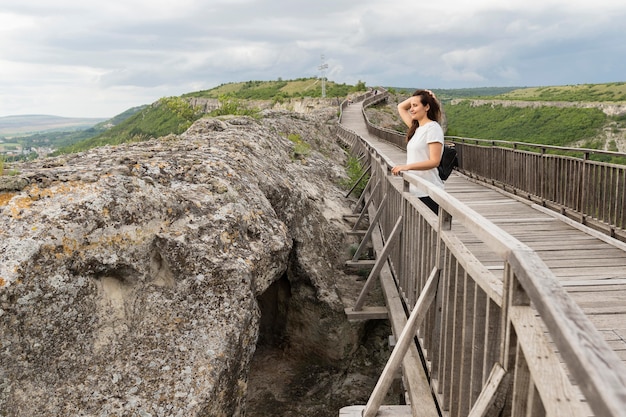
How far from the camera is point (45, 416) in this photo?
13.4ft

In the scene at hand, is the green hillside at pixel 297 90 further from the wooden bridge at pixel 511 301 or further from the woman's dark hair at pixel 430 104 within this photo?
the woman's dark hair at pixel 430 104

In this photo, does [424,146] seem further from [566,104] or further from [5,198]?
[566,104]

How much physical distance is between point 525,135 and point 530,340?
8903 centimetres

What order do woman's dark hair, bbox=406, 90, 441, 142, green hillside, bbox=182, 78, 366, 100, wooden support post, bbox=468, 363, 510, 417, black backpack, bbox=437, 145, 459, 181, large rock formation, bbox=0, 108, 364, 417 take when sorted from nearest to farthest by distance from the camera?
wooden support post, bbox=468, 363, 510, 417
large rock formation, bbox=0, 108, 364, 417
woman's dark hair, bbox=406, 90, 441, 142
black backpack, bbox=437, 145, 459, 181
green hillside, bbox=182, 78, 366, 100

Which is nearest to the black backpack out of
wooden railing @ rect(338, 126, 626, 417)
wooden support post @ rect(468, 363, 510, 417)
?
wooden railing @ rect(338, 126, 626, 417)

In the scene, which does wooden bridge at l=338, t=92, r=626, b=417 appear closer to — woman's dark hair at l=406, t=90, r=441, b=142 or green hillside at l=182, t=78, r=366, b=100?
woman's dark hair at l=406, t=90, r=441, b=142

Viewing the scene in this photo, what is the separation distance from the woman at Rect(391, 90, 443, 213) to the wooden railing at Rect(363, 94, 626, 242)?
288 cm

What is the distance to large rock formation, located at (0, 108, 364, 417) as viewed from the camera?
4211 mm

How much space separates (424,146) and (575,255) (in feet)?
7.43

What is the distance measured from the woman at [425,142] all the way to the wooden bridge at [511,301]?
9.5 inches

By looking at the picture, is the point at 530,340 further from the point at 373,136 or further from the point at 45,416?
the point at 373,136

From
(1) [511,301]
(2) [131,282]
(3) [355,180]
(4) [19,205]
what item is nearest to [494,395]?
(1) [511,301]

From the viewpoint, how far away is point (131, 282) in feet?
16.1

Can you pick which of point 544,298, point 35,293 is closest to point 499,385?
point 544,298
